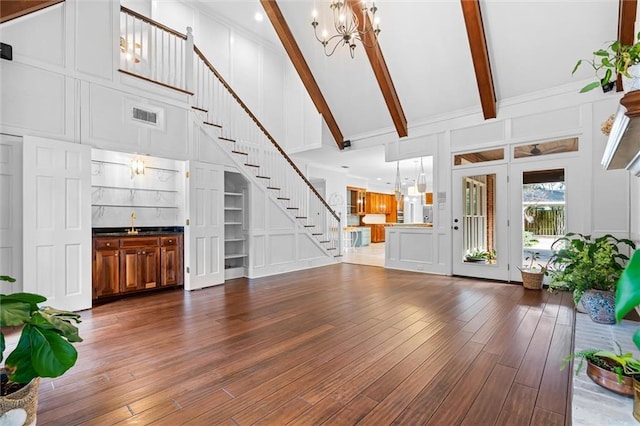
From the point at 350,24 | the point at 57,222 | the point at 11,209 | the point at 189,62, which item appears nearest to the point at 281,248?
the point at 57,222

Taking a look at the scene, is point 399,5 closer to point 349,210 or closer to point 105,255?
point 105,255

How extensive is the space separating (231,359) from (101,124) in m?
3.57

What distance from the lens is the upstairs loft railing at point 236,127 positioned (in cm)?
543

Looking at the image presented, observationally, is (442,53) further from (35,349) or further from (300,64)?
(35,349)

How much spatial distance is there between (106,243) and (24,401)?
10.3 ft

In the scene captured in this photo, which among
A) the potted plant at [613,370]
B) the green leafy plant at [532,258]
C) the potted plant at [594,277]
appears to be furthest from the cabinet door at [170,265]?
the green leafy plant at [532,258]

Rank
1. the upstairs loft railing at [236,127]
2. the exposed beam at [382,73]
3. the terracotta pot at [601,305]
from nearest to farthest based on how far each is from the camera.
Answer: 1. the terracotta pot at [601,305]
2. the exposed beam at [382,73]
3. the upstairs loft railing at [236,127]

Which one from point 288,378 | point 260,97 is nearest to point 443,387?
point 288,378

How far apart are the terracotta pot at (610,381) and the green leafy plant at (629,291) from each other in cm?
72

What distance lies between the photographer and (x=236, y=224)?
5.85 m

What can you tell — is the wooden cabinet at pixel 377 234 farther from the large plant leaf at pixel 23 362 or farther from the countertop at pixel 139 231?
the large plant leaf at pixel 23 362

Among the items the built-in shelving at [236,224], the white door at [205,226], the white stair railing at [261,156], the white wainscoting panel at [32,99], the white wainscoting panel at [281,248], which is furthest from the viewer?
the white wainscoting panel at [281,248]

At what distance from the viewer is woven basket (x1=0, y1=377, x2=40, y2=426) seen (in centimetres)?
127

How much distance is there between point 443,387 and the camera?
6.49ft
